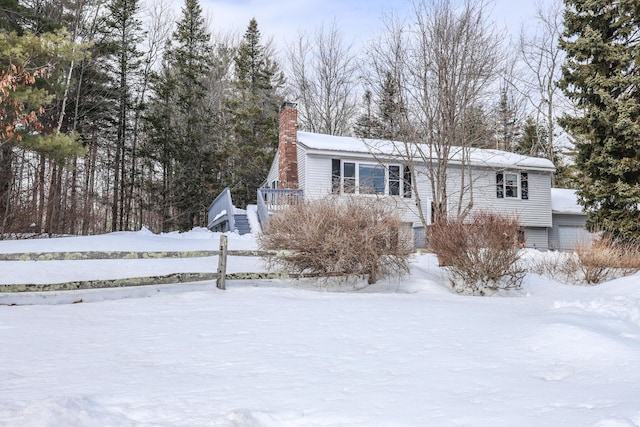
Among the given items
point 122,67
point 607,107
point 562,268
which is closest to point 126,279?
point 562,268

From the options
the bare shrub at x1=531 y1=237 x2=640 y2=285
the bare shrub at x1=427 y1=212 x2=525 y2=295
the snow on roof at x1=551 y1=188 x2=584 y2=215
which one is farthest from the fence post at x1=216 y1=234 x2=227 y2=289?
the snow on roof at x1=551 y1=188 x2=584 y2=215

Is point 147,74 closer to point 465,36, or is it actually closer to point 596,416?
point 465,36

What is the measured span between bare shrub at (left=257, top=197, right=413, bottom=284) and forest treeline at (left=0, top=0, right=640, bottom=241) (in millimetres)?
5234

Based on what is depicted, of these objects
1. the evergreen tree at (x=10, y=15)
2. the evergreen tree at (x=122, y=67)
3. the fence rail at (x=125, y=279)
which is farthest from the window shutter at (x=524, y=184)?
the evergreen tree at (x=122, y=67)

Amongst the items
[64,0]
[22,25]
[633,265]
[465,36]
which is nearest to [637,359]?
[633,265]

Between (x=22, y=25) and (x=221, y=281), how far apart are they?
16847 mm

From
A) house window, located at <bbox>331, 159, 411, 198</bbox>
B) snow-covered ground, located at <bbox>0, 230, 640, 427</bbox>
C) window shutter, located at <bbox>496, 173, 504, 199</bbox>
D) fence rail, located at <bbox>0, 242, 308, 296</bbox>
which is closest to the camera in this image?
snow-covered ground, located at <bbox>0, 230, 640, 427</bbox>

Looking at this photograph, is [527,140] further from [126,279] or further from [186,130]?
[126,279]

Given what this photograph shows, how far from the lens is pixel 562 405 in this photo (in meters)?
2.94

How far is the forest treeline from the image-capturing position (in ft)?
45.1

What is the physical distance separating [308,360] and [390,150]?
17219 mm

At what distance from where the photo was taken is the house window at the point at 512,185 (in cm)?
2234

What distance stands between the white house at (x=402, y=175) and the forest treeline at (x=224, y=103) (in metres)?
1.52

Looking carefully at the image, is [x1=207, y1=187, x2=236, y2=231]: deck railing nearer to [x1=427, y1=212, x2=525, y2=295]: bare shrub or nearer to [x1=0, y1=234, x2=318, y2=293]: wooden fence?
[x1=0, y1=234, x2=318, y2=293]: wooden fence
